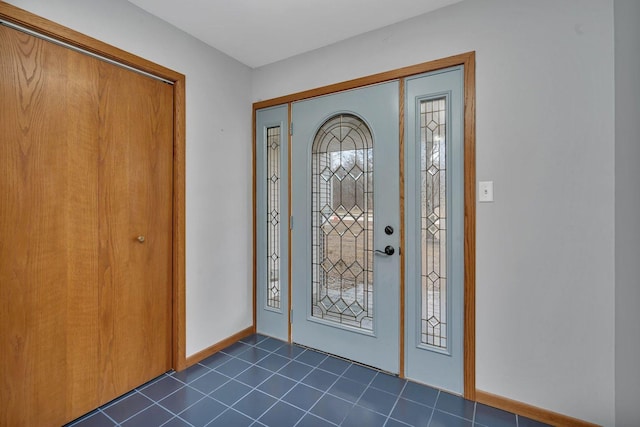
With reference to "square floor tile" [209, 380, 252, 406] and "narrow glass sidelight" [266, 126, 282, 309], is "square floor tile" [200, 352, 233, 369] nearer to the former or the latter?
"square floor tile" [209, 380, 252, 406]

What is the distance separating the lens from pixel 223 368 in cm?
230

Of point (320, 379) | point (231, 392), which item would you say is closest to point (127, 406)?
point (231, 392)

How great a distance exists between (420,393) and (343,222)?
126cm

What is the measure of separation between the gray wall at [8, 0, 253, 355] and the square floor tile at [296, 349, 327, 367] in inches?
26.0

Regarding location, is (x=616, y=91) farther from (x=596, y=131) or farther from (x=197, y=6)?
(x=197, y=6)

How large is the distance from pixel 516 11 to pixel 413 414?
2.41 meters

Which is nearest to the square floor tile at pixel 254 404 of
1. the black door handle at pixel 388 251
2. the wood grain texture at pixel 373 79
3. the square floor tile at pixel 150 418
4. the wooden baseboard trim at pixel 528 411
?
the square floor tile at pixel 150 418

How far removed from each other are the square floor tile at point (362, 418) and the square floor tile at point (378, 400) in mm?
42

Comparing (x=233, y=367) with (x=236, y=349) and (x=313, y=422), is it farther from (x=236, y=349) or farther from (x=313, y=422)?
(x=313, y=422)

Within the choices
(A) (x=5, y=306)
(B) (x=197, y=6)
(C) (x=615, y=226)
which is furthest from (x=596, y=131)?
(A) (x=5, y=306)

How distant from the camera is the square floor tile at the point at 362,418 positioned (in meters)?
1.72

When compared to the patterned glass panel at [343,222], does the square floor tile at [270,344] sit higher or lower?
lower

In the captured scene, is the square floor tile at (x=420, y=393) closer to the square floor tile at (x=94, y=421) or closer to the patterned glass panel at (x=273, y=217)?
the patterned glass panel at (x=273, y=217)

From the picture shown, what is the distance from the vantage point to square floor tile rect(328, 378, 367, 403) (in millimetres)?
1962
